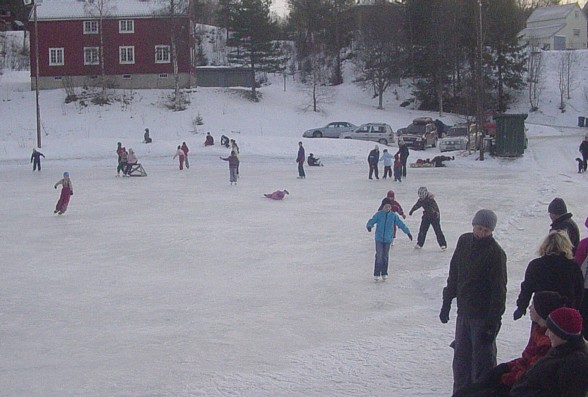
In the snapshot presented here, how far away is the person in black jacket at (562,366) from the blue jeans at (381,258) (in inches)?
281

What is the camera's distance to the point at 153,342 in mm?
8336

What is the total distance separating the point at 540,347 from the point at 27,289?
8.31 meters

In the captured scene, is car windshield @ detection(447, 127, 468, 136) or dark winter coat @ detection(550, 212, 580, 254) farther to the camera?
car windshield @ detection(447, 127, 468, 136)

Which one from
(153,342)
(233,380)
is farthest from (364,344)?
(153,342)

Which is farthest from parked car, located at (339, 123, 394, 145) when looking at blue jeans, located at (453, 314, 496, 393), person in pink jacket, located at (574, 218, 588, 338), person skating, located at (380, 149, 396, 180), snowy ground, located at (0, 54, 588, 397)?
blue jeans, located at (453, 314, 496, 393)

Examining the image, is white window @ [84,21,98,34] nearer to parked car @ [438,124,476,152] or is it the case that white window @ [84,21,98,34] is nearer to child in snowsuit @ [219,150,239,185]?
parked car @ [438,124,476,152]

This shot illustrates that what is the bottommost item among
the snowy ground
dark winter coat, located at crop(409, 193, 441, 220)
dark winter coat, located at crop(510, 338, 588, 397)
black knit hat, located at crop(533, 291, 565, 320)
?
the snowy ground

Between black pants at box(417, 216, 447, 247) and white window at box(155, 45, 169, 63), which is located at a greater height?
white window at box(155, 45, 169, 63)

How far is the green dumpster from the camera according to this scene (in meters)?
33.8

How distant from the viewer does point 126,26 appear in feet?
189

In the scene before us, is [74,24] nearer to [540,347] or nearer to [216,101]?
[216,101]

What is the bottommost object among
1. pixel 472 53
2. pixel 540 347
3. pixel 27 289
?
pixel 27 289

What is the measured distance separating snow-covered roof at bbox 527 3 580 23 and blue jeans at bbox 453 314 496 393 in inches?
3285

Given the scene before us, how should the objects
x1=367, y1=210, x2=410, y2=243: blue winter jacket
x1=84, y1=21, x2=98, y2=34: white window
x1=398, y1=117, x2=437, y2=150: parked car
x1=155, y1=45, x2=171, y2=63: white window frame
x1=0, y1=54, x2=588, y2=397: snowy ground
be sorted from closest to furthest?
1. x1=0, y1=54, x2=588, y2=397: snowy ground
2. x1=367, y1=210, x2=410, y2=243: blue winter jacket
3. x1=398, y1=117, x2=437, y2=150: parked car
4. x1=155, y1=45, x2=171, y2=63: white window frame
5. x1=84, y1=21, x2=98, y2=34: white window
